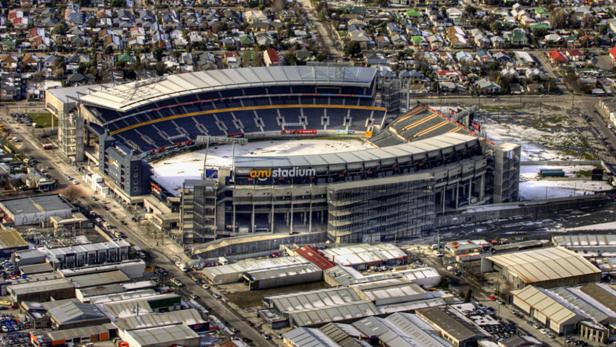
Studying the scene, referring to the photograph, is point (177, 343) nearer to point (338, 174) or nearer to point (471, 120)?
point (338, 174)

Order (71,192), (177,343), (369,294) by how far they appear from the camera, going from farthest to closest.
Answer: (71,192), (369,294), (177,343)

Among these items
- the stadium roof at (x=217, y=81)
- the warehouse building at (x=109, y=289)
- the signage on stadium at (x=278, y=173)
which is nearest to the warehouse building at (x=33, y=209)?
the signage on stadium at (x=278, y=173)

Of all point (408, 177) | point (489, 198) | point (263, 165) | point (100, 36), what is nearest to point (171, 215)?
point (263, 165)

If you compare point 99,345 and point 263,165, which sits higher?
point 263,165

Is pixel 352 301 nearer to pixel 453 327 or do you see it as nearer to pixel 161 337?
pixel 453 327

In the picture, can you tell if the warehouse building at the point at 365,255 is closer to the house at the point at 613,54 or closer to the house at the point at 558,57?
the house at the point at 558,57

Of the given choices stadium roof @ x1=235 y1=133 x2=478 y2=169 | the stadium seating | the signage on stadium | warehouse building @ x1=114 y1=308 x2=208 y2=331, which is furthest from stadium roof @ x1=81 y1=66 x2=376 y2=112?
warehouse building @ x1=114 y1=308 x2=208 y2=331

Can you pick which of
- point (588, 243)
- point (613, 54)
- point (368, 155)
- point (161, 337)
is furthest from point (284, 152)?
point (613, 54)
